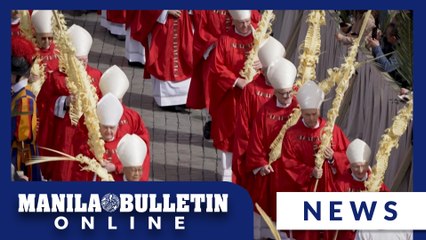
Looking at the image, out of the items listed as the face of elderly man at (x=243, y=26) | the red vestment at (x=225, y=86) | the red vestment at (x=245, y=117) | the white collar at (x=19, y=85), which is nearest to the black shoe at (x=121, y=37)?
the red vestment at (x=225, y=86)

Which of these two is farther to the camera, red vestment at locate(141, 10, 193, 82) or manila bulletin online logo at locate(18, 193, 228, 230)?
red vestment at locate(141, 10, 193, 82)

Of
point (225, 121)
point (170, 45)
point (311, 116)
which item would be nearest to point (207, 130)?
point (225, 121)

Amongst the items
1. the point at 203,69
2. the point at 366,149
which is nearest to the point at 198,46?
the point at 203,69

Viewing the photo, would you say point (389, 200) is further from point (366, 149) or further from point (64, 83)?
point (64, 83)

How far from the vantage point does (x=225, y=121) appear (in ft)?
85.7

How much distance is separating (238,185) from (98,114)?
1.08m

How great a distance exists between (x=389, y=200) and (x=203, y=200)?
1.30 m

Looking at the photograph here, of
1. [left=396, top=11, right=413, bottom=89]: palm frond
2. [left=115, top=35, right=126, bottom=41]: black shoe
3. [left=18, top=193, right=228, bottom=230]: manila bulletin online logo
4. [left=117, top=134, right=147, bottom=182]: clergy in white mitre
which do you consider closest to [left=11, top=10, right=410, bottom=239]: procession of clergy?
[left=117, top=134, right=147, bottom=182]: clergy in white mitre

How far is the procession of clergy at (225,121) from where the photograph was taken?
82.6 feet

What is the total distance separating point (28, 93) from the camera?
25203 millimetres

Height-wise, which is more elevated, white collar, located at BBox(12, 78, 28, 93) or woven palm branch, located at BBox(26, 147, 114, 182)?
white collar, located at BBox(12, 78, 28, 93)

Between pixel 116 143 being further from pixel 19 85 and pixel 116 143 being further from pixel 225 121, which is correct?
pixel 225 121

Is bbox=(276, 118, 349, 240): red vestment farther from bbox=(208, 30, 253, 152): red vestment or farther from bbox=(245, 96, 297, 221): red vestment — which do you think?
bbox=(208, 30, 253, 152): red vestment

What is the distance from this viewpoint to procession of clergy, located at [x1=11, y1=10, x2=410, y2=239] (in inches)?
992
